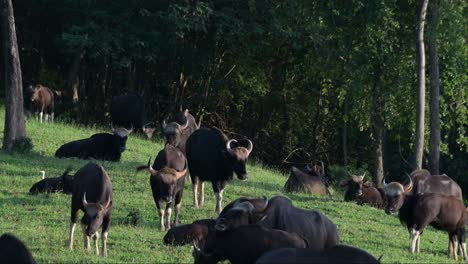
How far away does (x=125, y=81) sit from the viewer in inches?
1847

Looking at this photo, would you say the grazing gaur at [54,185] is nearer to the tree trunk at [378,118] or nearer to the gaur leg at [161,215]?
the gaur leg at [161,215]

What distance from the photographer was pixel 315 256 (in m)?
11.9

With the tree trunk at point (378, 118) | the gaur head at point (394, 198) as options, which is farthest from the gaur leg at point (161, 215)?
the tree trunk at point (378, 118)

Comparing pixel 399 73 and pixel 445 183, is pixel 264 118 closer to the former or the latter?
pixel 399 73

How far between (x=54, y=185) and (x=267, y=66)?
28738mm

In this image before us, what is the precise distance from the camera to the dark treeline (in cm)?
3412

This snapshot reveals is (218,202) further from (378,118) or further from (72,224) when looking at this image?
(378,118)

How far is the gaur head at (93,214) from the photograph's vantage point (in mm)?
15773

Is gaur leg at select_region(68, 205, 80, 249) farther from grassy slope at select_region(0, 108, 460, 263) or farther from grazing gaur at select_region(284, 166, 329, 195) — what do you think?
grazing gaur at select_region(284, 166, 329, 195)

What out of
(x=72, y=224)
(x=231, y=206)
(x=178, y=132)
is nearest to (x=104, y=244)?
(x=72, y=224)

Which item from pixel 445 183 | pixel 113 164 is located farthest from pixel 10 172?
pixel 445 183

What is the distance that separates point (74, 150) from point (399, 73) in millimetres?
11858

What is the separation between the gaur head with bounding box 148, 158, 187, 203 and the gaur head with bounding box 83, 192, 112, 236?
8.17 feet

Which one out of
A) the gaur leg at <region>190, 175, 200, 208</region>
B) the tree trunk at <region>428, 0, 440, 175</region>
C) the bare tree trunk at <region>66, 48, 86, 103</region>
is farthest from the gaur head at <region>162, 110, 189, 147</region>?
the bare tree trunk at <region>66, 48, 86, 103</region>
